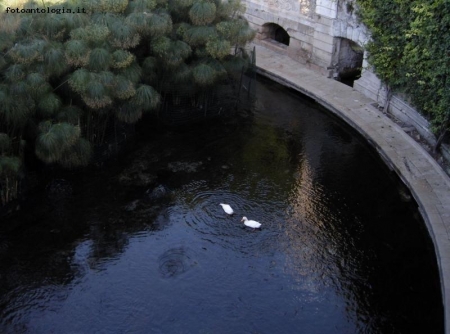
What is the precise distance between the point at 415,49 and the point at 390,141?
2968 millimetres

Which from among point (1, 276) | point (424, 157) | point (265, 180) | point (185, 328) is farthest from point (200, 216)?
point (424, 157)

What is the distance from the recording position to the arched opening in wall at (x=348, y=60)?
24031 mm

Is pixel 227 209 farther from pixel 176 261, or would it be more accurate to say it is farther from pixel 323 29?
pixel 323 29

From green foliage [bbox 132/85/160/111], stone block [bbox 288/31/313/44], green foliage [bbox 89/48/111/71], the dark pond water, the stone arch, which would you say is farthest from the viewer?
stone block [bbox 288/31/313/44]

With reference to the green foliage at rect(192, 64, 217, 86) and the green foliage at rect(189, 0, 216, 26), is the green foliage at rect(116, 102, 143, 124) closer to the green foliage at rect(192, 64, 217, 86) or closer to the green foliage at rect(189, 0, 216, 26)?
the green foliage at rect(192, 64, 217, 86)

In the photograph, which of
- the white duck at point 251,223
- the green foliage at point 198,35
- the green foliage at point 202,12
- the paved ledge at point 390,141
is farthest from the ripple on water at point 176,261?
the green foliage at point 202,12

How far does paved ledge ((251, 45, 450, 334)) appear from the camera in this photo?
1520cm

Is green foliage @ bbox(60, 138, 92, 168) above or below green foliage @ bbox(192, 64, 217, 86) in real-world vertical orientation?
below

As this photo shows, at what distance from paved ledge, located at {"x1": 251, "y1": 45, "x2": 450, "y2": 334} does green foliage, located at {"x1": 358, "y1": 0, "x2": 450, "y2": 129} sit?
3.93 ft

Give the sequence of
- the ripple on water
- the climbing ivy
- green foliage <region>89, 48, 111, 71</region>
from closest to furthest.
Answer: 1. the ripple on water
2. green foliage <region>89, 48, 111, 71</region>
3. the climbing ivy

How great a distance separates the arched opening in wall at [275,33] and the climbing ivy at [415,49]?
6310mm

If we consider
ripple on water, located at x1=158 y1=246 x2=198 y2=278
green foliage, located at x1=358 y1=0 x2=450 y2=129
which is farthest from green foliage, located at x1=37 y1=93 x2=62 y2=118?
green foliage, located at x1=358 y1=0 x2=450 y2=129

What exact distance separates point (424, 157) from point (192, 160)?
7.14m

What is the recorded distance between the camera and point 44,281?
550 inches
